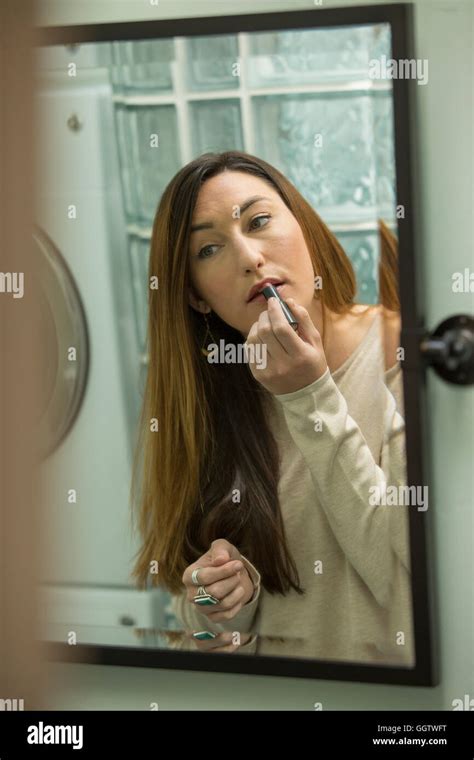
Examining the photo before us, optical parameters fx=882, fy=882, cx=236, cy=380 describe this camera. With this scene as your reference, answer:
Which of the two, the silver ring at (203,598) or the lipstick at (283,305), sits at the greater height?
the lipstick at (283,305)

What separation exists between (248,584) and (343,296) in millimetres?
340

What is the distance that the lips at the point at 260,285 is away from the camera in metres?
0.97

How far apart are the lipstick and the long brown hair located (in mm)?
41

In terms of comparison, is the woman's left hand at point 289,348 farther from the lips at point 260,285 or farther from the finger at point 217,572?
the finger at point 217,572

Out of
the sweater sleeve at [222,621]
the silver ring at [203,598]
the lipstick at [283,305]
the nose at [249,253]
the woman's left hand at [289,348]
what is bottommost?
the sweater sleeve at [222,621]

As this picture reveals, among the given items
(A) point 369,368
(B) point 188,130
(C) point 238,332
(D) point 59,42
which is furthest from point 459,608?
(D) point 59,42

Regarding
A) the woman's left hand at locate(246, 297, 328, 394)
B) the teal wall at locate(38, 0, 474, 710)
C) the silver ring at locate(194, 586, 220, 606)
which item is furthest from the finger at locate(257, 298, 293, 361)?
the silver ring at locate(194, 586, 220, 606)

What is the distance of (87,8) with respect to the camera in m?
1.05

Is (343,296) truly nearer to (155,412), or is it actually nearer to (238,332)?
(238,332)

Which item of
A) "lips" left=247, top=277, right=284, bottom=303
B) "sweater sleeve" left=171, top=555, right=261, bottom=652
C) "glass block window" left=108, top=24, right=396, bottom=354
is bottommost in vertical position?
"sweater sleeve" left=171, top=555, right=261, bottom=652

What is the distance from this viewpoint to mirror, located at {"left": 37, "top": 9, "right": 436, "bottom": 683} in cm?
96

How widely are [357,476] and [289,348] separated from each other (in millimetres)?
159

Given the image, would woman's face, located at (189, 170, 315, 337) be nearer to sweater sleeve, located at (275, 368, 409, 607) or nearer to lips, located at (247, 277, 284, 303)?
lips, located at (247, 277, 284, 303)

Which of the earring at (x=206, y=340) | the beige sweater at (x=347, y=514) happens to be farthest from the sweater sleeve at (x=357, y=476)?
the earring at (x=206, y=340)
